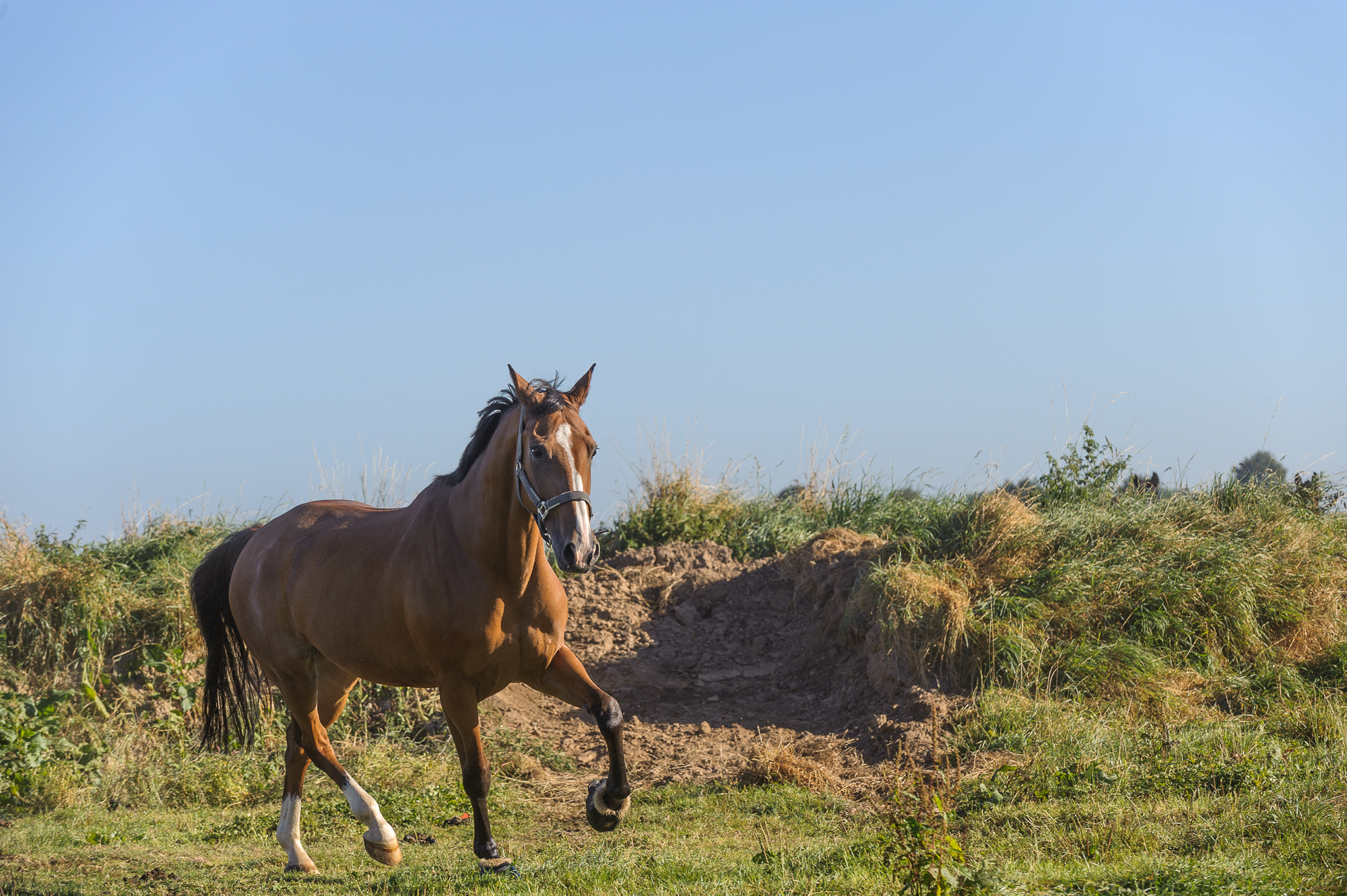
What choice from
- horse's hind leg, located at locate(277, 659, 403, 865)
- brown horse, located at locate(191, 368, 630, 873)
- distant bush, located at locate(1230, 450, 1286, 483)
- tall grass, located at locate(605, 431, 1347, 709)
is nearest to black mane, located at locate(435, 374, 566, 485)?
brown horse, located at locate(191, 368, 630, 873)

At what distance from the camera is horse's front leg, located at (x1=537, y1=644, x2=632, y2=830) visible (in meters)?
5.17

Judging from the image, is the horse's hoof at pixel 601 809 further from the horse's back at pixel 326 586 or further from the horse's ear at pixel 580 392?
the horse's ear at pixel 580 392

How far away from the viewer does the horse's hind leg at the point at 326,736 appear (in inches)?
215

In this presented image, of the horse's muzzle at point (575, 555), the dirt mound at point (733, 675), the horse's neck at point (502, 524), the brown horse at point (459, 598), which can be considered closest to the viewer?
the horse's muzzle at point (575, 555)

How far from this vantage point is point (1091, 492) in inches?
413

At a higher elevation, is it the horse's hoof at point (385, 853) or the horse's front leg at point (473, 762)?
the horse's front leg at point (473, 762)

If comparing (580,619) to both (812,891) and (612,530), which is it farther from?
(812,891)

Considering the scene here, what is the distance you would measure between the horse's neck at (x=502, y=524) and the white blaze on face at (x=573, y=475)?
0.34 meters

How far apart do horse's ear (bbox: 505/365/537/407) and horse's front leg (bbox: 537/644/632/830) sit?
1.29 meters

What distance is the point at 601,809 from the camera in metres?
5.29

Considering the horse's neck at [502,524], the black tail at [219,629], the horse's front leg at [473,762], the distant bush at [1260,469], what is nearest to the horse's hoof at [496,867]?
the horse's front leg at [473,762]

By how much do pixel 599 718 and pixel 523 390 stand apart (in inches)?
65.9

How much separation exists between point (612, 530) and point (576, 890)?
7004 mm

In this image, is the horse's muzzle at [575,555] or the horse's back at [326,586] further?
the horse's back at [326,586]
